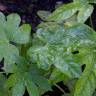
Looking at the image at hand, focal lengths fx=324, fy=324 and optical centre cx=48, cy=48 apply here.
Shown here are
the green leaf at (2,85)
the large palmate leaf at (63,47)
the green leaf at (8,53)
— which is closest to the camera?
the large palmate leaf at (63,47)

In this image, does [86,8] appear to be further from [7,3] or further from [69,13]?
[7,3]

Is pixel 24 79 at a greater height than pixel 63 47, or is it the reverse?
pixel 63 47

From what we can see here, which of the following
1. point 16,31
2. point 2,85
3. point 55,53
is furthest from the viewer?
point 2,85

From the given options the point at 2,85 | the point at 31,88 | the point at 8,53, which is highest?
the point at 8,53

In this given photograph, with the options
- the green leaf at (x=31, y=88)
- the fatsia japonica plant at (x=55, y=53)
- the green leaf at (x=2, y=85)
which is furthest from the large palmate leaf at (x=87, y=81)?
the green leaf at (x=2, y=85)

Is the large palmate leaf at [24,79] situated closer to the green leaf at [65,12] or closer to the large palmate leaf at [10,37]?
the large palmate leaf at [10,37]

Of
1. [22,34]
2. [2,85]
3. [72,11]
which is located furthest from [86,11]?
[2,85]

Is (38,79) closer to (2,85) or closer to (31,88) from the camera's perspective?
(31,88)
